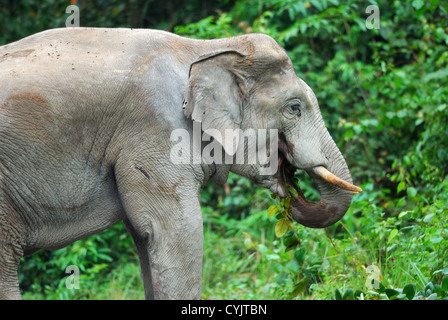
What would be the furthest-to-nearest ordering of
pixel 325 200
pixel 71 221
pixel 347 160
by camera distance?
1. pixel 347 160
2. pixel 325 200
3. pixel 71 221

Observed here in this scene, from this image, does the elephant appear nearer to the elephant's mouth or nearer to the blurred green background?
the elephant's mouth

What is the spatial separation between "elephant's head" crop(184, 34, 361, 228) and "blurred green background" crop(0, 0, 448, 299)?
790 millimetres

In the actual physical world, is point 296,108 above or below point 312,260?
above

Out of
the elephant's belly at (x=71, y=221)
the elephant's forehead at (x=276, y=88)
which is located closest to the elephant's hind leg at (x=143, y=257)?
the elephant's belly at (x=71, y=221)

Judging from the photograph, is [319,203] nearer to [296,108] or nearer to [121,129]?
[296,108]

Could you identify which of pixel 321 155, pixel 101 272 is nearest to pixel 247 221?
pixel 101 272

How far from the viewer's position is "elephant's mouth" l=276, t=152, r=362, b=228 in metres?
4.57

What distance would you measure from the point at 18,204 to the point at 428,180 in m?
4.21

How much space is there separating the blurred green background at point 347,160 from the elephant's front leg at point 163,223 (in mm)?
1517

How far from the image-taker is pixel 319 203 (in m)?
4.62

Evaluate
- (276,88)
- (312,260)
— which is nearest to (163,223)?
(276,88)

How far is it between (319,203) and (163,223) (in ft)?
3.70

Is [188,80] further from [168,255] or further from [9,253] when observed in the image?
[9,253]

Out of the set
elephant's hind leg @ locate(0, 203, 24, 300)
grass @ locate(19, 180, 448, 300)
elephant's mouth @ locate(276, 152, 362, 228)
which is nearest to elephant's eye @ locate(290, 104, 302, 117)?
elephant's mouth @ locate(276, 152, 362, 228)
